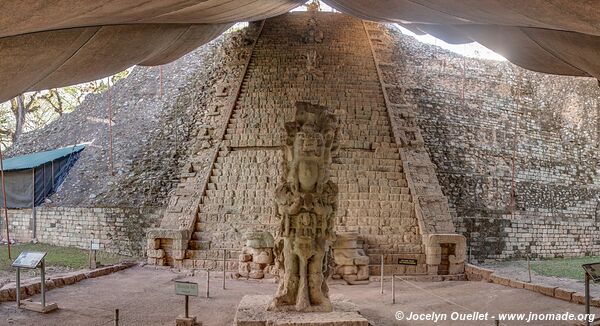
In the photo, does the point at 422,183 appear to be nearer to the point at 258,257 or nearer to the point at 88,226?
the point at 258,257

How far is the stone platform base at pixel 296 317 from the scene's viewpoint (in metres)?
5.23

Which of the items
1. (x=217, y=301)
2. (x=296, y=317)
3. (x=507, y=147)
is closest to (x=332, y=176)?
(x=217, y=301)

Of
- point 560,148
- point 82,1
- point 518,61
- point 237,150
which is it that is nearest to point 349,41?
point 237,150

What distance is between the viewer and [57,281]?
8.34 meters

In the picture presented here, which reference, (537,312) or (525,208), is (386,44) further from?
(537,312)

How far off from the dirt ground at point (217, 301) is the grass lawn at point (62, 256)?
175cm

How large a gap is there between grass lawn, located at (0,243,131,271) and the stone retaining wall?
333mm

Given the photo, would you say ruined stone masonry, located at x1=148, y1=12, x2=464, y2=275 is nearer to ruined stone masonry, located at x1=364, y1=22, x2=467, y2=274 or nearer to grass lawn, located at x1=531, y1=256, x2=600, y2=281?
ruined stone masonry, located at x1=364, y1=22, x2=467, y2=274

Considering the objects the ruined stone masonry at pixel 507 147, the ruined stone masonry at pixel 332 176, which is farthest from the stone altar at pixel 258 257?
the ruined stone masonry at pixel 507 147

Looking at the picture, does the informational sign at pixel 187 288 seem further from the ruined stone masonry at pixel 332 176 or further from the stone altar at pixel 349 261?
the ruined stone masonry at pixel 332 176

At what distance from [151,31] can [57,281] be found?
17.2 ft

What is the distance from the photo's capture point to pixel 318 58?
634 inches

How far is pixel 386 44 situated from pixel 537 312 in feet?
42.5

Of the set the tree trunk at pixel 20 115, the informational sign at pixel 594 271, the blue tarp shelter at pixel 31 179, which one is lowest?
the informational sign at pixel 594 271
